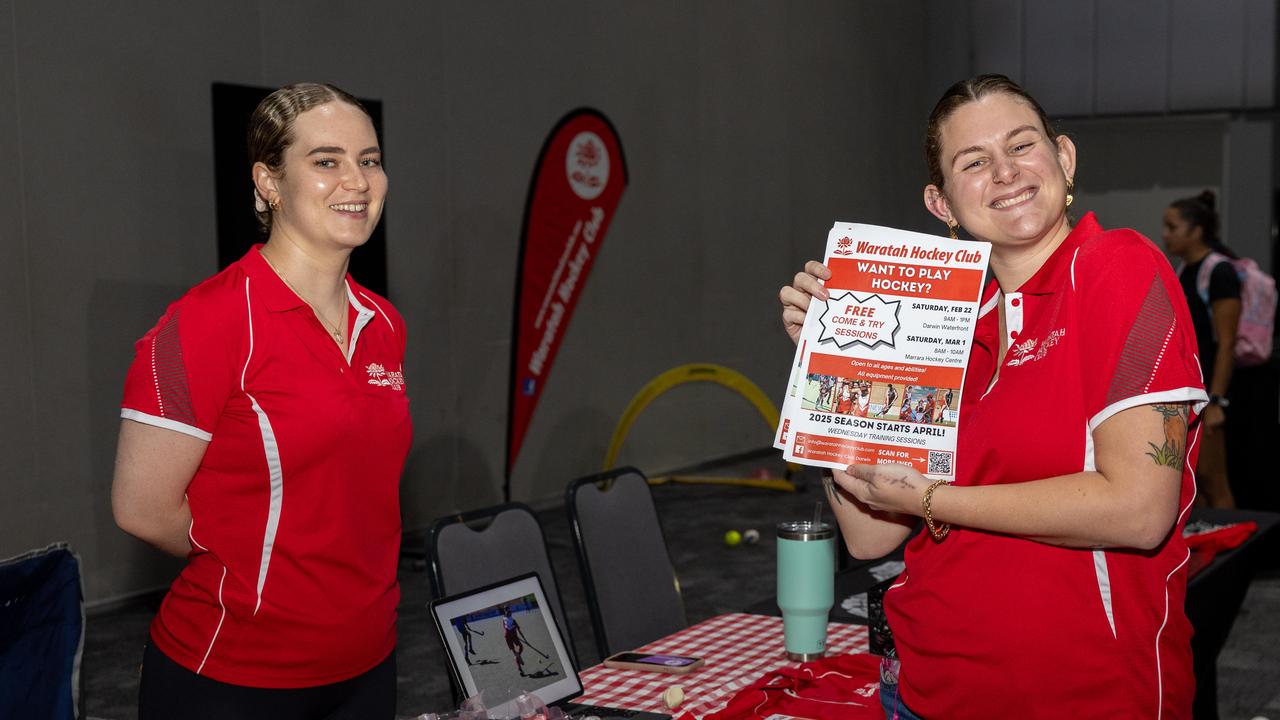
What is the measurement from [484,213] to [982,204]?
548 centimetres

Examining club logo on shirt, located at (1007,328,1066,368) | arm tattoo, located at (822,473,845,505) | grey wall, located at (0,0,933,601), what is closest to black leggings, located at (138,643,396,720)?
arm tattoo, located at (822,473,845,505)

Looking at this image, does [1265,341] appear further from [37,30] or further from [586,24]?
[37,30]

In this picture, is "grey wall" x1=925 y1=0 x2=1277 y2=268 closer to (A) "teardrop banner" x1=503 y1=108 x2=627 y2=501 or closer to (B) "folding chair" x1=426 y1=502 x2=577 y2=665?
(A) "teardrop banner" x1=503 y1=108 x2=627 y2=501

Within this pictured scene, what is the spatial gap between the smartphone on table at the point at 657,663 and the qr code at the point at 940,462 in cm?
95

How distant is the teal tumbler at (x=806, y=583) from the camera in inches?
87.3

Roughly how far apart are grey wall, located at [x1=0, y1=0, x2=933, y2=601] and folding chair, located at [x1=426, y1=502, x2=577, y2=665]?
8.86 feet

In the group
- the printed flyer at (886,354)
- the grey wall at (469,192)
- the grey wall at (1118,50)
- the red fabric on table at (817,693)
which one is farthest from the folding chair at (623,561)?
the grey wall at (1118,50)

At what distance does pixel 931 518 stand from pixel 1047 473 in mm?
144

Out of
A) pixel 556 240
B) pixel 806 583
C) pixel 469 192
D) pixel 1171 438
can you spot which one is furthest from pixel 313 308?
pixel 556 240

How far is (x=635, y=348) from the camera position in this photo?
8078 mm

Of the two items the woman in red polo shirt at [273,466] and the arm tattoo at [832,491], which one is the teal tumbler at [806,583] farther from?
the woman in red polo shirt at [273,466]

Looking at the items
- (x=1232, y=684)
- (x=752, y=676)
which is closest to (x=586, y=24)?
(x=1232, y=684)

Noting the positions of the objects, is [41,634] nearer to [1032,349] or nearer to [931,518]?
[931,518]

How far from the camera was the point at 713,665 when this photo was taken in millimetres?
2309
